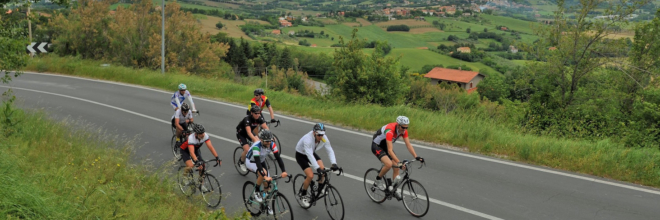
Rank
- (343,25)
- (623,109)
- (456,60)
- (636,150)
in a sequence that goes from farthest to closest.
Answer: (343,25) → (456,60) → (623,109) → (636,150)

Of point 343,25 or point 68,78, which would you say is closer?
point 68,78

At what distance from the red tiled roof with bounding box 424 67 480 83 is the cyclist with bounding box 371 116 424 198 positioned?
257ft

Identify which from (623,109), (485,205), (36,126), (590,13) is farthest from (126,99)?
(623,109)

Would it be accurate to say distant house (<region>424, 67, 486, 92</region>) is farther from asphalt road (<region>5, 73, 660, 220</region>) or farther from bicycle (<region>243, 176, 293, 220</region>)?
bicycle (<region>243, 176, 293, 220</region>)

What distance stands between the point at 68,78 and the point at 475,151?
909 inches

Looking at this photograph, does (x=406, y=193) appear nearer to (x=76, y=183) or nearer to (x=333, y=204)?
(x=333, y=204)

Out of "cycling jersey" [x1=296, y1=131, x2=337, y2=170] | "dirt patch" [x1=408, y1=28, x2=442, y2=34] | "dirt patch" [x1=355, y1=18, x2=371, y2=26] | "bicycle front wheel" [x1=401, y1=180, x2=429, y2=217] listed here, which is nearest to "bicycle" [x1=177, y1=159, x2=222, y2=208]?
"cycling jersey" [x1=296, y1=131, x2=337, y2=170]

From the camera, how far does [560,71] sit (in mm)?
19047

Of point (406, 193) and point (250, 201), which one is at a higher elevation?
point (406, 193)

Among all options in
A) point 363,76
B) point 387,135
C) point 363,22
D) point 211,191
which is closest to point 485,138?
point 387,135

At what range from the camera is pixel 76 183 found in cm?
829

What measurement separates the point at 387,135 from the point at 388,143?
0.17m

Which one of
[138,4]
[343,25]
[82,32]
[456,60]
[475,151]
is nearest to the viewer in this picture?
[475,151]

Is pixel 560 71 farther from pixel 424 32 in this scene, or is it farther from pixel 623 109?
pixel 424 32
